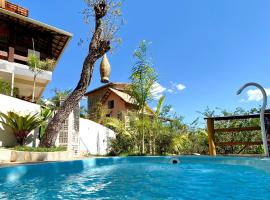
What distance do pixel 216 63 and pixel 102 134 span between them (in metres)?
11.7

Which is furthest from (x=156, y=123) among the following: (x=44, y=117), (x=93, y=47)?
(x=44, y=117)

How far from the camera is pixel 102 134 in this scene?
48.8ft

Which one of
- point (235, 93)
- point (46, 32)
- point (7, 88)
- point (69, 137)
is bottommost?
point (69, 137)

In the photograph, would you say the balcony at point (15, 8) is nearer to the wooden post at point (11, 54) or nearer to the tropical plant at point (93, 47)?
the wooden post at point (11, 54)

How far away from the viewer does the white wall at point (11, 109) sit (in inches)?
372

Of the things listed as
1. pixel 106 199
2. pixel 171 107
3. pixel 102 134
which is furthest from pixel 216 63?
pixel 106 199

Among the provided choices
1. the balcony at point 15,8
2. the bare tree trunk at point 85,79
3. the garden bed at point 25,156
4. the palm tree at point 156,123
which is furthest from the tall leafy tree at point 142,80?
the balcony at point 15,8

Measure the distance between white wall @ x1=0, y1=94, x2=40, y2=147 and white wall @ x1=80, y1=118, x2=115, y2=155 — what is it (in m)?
3.19

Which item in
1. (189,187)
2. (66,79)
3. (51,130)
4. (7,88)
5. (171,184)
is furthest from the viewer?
(66,79)

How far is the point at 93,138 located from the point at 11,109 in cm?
526

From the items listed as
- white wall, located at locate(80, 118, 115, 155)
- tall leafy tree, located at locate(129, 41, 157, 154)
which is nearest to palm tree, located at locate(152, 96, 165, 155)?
tall leafy tree, located at locate(129, 41, 157, 154)

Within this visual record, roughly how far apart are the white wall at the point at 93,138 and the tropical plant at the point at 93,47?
327 centimetres

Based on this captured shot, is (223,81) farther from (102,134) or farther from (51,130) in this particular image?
(51,130)

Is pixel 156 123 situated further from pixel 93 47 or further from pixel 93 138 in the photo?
pixel 93 47
